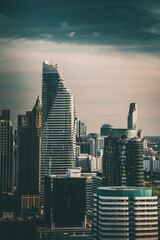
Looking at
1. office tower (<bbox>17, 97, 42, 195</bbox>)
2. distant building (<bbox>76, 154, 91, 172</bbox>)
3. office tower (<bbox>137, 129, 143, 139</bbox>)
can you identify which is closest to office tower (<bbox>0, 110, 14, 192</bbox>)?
office tower (<bbox>17, 97, 42, 195</bbox>)

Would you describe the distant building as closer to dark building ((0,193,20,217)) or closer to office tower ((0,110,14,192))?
office tower ((0,110,14,192))

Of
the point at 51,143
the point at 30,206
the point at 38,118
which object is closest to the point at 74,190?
the point at 30,206

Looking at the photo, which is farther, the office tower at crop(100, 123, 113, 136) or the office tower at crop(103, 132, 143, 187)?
the office tower at crop(100, 123, 113, 136)

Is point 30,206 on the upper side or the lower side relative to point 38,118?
lower

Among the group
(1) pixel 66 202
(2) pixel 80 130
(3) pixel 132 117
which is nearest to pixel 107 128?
(3) pixel 132 117

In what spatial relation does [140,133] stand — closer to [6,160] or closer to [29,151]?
[6,160]

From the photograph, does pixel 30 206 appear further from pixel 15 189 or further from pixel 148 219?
pixel 148 219
